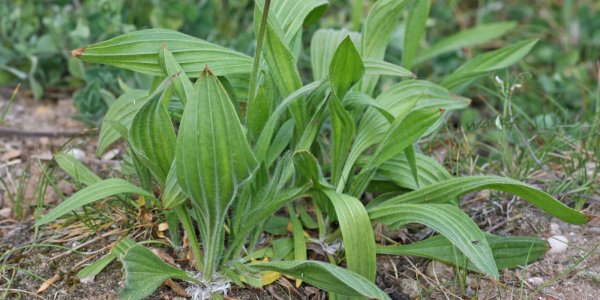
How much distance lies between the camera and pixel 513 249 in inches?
93.1

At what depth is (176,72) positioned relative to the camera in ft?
7.29

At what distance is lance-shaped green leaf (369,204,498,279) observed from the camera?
79.8 inches

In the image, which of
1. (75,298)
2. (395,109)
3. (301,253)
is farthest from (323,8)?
(75,298)

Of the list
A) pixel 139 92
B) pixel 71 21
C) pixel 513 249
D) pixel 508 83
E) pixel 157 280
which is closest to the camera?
pixel 157 280

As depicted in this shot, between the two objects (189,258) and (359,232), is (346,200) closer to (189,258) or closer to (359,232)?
(359,232)

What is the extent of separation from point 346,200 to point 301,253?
0.90 feet

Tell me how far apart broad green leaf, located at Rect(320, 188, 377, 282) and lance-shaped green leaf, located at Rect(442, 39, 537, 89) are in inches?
37.3

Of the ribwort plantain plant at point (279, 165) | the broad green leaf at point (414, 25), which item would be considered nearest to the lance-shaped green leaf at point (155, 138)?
the ribwort plantain plant at point (279, 165)

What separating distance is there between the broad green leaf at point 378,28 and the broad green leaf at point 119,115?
2.75ft

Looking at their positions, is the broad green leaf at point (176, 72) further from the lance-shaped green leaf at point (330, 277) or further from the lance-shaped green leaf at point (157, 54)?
the lance-shaped green leaf at point (330, 277)

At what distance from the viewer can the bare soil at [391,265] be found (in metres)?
2.30

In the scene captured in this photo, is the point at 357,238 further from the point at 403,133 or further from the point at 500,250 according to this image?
the point at 500,250

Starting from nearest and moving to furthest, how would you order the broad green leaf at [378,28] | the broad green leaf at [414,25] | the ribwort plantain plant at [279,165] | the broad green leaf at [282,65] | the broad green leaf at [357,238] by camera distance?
the ribwort plantain plant at [279,165] < the broad green leaf at [357,238] < the broad green leaf at [282,65] < the broad green leaf at [378,28] < the broad green leaf at [414,25]

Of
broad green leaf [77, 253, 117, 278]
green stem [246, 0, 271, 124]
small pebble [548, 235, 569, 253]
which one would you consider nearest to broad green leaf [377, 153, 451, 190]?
small pebble [548, 235, 569, 253]
